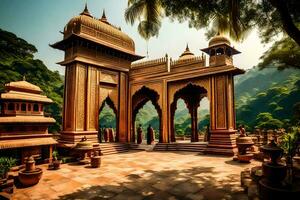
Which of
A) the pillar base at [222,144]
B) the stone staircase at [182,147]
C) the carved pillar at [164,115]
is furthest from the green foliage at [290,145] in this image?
the carved pillar at [164,115]

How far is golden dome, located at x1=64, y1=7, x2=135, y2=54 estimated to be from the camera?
14625 millimetres

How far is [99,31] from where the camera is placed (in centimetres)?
1538

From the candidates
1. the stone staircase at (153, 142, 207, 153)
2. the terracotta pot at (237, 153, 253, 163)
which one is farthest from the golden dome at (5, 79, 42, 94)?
the terracotta pot at (237, 153, 253, 163)

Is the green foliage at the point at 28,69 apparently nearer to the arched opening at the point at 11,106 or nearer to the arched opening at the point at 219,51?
the arched opening at the point at 11,106

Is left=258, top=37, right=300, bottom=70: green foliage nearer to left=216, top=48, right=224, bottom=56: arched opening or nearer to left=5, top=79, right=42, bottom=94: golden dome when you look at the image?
left=216, top=48, right=224, bottom=56: arched opening

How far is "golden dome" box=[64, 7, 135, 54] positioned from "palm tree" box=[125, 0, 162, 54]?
248 inches

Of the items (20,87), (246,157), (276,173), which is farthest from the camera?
(20,87)

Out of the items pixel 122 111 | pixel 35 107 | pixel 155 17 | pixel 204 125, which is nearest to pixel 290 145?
pixel 155 17

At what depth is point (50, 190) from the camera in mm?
6660

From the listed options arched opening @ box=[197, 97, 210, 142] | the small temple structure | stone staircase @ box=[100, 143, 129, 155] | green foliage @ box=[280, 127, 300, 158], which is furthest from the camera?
arched opening @ box=[197, 97, 210, 142]

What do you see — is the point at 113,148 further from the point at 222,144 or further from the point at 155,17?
the point at 155,17

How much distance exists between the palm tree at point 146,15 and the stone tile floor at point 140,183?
5.33m

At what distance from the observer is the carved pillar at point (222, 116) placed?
44.2 feet

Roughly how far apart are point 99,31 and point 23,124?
785 cm
